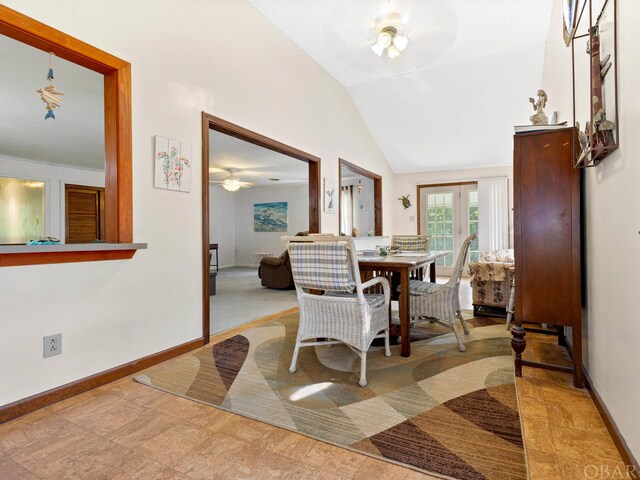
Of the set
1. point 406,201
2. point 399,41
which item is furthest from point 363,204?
point 399,41

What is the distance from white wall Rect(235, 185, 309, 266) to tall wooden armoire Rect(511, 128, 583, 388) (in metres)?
7.26

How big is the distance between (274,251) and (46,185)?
204 inches

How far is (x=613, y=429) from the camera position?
1.38 m

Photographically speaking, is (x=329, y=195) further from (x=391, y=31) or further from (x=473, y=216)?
(x=473, y=216)

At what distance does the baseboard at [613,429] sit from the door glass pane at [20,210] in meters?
8.11

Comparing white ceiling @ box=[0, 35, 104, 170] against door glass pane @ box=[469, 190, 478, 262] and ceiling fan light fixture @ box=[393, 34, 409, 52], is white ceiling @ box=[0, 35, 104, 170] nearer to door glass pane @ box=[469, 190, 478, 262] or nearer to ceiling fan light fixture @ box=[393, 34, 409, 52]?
ceiling fan light fixture @ box=[393, 34, 409, 52]

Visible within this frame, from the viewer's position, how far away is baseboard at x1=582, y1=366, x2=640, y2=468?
120 centimetres

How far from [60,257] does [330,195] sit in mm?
3443

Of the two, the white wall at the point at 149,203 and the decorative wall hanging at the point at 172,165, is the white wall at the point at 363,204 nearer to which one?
the white wall at the point at 149,203

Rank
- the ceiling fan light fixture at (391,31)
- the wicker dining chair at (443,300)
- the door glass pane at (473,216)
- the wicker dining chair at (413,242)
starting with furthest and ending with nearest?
1. the door glass pane at (473,216)
2. the wicker dining chair at (413,242)
3. the ceiling fan light fixture at (391,31)
4. the wicker dining chair at (443,300)

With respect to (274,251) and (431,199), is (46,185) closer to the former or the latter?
(274,251)

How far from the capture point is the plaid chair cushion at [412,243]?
425cm

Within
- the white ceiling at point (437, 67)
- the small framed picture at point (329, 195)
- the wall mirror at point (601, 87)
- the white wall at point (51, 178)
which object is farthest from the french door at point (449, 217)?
the white wall at point (51, 178)

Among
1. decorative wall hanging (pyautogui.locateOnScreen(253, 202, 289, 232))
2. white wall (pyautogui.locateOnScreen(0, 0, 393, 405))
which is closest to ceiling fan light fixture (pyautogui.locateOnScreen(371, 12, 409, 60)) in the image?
white wall (pyautogui.locateOnScreen(0, 0, 393, 405))
